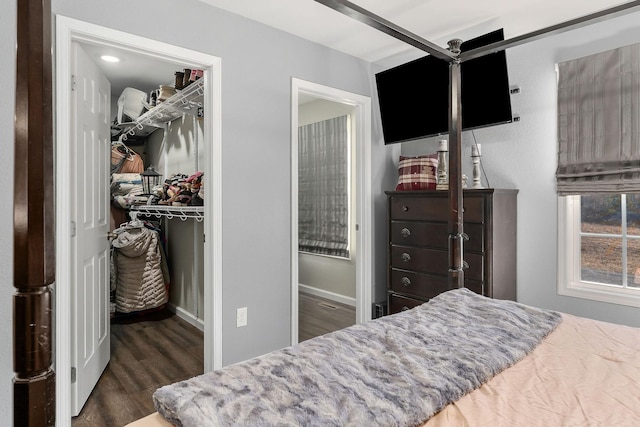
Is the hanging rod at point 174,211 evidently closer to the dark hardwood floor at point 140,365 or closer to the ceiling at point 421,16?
the dark hardwood floor at point 140,365

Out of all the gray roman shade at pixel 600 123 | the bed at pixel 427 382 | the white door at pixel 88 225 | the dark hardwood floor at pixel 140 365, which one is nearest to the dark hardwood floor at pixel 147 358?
the dark hardwood floor at pixel 140 365

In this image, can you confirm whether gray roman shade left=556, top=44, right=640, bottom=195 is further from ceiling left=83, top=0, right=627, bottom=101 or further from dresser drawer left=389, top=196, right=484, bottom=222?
dresser drawer left=389, top=196, right=484, bottom=222

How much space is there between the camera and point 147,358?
2994mm

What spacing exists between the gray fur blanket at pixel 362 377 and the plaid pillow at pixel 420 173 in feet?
6.37

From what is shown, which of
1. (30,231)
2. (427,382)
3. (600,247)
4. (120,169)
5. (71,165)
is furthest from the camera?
(120,169)

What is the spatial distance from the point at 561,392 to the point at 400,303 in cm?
224

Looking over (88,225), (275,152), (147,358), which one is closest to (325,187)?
(275,152)

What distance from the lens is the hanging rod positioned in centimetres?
316

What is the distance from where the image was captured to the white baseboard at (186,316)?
370 cm

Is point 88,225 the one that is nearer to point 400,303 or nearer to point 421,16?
point 400,303

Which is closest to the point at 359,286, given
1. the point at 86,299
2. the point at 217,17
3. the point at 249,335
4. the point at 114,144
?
the point at 249,335

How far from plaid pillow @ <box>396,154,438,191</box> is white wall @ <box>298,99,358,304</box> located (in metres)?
1.21

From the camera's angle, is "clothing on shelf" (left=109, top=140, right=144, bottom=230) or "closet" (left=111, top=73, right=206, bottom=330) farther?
"clothing on shelf" (left=109, top=140, right=144, bottom=230)

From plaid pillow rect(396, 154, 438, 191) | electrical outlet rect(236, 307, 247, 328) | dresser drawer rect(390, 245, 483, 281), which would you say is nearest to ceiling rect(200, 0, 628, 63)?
plaid pillow rect(396, 154, 438, 191)
